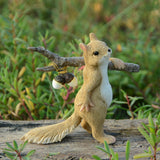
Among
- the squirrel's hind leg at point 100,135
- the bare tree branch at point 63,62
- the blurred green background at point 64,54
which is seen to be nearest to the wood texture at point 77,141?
the squirrel's hind leg at point 100,135

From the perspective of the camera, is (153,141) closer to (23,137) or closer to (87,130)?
(87,130)

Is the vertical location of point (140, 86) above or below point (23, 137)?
above

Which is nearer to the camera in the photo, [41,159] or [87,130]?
[41,159]

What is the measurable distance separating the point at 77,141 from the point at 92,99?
27 cm

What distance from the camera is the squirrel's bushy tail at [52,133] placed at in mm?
1483

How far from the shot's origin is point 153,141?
1142 millimetres

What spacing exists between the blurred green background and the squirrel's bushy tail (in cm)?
32

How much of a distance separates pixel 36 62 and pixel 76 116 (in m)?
0.80

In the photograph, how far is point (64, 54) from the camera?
2.56 m

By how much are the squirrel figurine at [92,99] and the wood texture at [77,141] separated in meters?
0.05

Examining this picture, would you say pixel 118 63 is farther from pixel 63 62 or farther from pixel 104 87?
pixel 63 62

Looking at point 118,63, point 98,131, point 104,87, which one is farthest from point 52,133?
point 118,63

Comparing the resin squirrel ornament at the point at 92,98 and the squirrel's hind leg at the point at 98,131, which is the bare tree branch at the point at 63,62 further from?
the squirrel's hind leg at the point at 98,131

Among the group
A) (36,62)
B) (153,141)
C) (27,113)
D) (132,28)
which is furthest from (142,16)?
(153,141)
